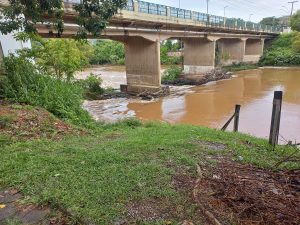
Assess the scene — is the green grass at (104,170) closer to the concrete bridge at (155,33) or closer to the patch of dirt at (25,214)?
the patch of dirt at (25,214)

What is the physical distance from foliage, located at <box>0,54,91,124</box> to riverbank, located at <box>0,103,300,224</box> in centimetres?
237

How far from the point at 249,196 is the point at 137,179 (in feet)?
4.54

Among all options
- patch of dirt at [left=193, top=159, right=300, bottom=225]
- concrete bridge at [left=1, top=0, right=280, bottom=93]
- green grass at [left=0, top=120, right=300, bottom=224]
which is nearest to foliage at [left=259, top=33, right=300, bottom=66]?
concrete bridge at [left=1, top=0, right=280, bottom=93]

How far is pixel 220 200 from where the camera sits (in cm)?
309

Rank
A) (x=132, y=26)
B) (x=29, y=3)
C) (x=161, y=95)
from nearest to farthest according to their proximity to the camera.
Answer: (x=29, y=3)
(x=132, y=26)
(x=161, y=95)

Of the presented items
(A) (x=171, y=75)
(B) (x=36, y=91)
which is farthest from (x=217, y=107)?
(A) (x=171, y=75)

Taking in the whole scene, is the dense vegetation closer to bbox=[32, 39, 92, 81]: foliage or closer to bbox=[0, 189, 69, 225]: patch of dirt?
bbox=[32, 39, 92, 81]: foliage

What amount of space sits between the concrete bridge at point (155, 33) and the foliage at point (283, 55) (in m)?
5.38

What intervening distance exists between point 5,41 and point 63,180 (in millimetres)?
7047

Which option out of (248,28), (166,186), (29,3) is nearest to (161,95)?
(29,3)

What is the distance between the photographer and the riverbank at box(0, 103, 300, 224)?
9.35ft

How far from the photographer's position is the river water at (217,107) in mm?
12617

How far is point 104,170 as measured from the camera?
12.3 ft

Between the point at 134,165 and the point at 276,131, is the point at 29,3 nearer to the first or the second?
the point at 134,165
